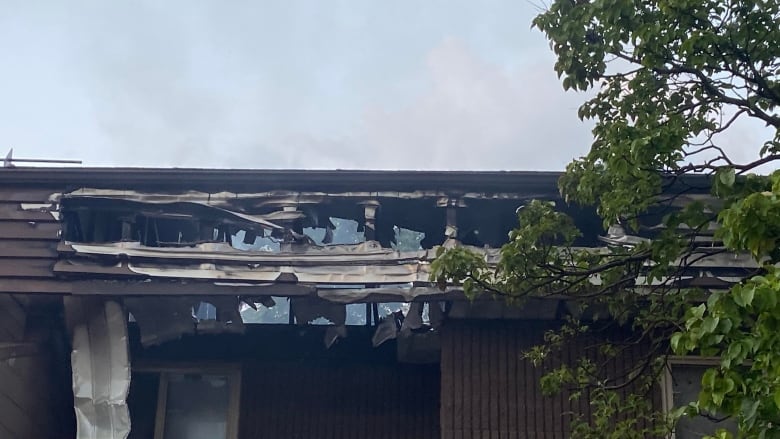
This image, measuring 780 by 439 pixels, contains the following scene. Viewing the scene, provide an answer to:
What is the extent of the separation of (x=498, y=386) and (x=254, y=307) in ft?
8.30

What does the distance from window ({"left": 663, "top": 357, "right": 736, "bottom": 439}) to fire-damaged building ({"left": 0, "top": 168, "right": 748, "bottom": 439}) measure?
4 cm

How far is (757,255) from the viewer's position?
145 inches

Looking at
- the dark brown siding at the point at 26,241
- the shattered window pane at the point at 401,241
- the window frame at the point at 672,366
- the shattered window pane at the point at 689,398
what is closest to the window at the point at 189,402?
the dark brown siding at the point at 26,241

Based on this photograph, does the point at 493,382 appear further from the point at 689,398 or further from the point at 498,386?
the point at 689,398

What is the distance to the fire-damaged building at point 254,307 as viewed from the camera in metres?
7.48

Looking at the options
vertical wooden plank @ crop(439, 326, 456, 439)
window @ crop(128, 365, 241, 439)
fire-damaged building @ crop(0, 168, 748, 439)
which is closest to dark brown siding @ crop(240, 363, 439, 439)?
fire-damaged building @ crop(0, 168, 748, 439)

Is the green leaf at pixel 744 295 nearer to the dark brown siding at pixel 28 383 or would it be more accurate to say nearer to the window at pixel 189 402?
the window at pixel 189 402

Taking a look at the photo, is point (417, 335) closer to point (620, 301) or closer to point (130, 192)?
point (620, 301)

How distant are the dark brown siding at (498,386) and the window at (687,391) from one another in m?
0.38

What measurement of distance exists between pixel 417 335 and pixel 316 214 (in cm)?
155

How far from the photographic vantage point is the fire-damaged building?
24.5 feet

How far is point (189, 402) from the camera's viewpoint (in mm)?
8453

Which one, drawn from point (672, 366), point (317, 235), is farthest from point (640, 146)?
point (317, 235)

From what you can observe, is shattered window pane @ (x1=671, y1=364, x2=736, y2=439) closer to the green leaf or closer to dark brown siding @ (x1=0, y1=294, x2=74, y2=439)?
the green leaf
